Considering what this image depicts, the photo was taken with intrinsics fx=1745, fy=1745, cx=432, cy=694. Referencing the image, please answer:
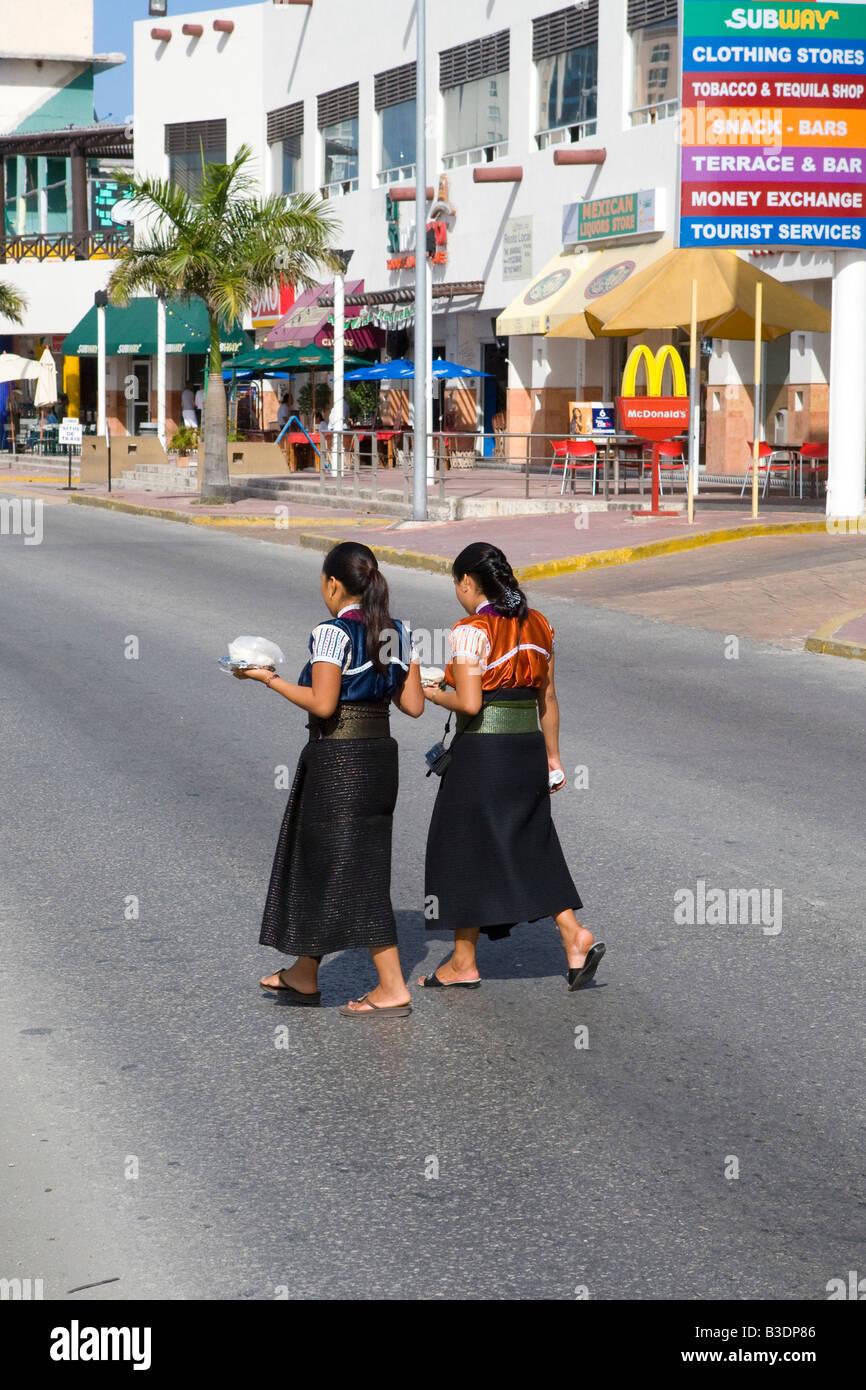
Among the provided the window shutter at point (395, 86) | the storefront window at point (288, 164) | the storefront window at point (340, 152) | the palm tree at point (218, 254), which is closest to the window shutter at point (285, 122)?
the storefront window at point (288, 164)

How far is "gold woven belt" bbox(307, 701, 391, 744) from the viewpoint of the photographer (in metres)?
5.42

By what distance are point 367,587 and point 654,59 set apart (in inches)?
1144

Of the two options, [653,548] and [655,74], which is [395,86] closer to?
[655,74]

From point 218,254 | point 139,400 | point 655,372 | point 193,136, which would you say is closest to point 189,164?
point 193,136

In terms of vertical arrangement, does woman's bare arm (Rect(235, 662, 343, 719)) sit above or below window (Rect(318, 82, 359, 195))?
below

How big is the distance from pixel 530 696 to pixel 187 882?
2.03 metres

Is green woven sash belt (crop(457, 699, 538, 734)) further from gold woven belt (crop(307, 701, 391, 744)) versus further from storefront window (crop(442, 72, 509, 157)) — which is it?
storefront window (crop(442, 72, 509, 157))

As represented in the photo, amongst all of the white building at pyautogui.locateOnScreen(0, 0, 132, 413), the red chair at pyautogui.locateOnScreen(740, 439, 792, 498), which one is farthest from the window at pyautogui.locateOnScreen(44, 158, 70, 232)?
the red chair at pyautogui.locateOnScreen(740, 439, 792, 498)

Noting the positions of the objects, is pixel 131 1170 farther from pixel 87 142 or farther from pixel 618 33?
pixel 87 142

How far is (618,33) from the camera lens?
3222cm

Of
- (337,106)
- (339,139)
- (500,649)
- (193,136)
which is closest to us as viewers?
(500,649)

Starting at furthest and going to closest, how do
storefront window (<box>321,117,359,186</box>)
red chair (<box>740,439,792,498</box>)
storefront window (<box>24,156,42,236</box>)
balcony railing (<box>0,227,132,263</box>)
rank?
storefront window (<box>24,156,42,236</box>) → balcony railing (<box>0,227,132,263</box>) → storefront window (<box>321,117,359,186</box>) → red chair (<box>740,439,792,498</box>)

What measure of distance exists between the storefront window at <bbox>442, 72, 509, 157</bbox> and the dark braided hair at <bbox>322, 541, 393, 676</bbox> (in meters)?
33.6

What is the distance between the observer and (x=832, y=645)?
13.4 m
